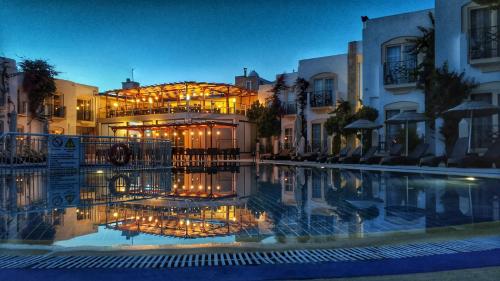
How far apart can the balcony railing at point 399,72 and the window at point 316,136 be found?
7.48 meters

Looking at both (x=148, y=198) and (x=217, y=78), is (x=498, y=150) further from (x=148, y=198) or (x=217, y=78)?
(x=217, y=78)

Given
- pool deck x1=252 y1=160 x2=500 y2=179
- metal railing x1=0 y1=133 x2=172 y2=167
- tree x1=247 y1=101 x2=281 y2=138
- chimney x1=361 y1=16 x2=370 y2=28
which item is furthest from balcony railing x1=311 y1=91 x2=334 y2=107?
metal railing x1=0 y1=133 x2=172 y2=167

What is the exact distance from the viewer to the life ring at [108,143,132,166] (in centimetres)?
1529

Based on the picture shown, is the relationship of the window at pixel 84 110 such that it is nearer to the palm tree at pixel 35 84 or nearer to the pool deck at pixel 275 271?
the palm tree at pixel 35 84

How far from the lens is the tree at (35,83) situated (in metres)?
28.9

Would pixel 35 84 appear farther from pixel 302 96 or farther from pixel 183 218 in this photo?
pixel 183 218

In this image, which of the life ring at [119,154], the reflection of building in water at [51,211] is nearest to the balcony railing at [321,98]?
the life ring at [119,154]

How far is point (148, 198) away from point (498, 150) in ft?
37.0

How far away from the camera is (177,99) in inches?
1535

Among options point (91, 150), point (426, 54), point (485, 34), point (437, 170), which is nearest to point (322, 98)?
point (426, 54)

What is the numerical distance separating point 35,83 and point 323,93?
20293 mm

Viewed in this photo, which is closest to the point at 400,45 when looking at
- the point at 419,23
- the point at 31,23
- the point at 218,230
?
the point at 419,23

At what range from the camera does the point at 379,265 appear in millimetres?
3406

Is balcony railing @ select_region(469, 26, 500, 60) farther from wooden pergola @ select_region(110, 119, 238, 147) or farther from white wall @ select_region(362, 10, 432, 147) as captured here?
wooden pergola @ select_region(110, 119, 238, 147)
